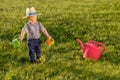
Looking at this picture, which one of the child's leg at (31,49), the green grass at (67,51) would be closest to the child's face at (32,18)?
the child's leg at (31,49)

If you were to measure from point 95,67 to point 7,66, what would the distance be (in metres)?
2.11

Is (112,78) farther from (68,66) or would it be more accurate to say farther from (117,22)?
(117,22)

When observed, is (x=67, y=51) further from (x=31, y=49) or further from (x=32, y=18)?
(x=32, y=18)

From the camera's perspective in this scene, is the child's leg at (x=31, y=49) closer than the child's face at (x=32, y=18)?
No

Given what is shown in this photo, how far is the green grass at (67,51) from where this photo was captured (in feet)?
21.7

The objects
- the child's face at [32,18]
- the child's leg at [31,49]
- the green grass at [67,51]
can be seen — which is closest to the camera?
the green grass at [67,51]

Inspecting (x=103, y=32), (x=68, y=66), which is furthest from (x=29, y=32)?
(x=103, y=32)

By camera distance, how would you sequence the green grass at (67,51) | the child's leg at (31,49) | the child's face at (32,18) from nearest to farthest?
the green grass at (67,51) → the child's face at (32,18) → the child's leg at (31,49)

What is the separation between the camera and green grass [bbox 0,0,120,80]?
6605 millimetres

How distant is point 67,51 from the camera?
8.38 metres

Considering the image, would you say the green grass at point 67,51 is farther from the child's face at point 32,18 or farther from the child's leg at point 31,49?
the child's face at point 32,18

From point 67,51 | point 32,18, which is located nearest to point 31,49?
point 32,18

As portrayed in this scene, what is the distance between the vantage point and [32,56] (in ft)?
23.9

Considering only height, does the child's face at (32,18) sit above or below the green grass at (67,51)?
above
